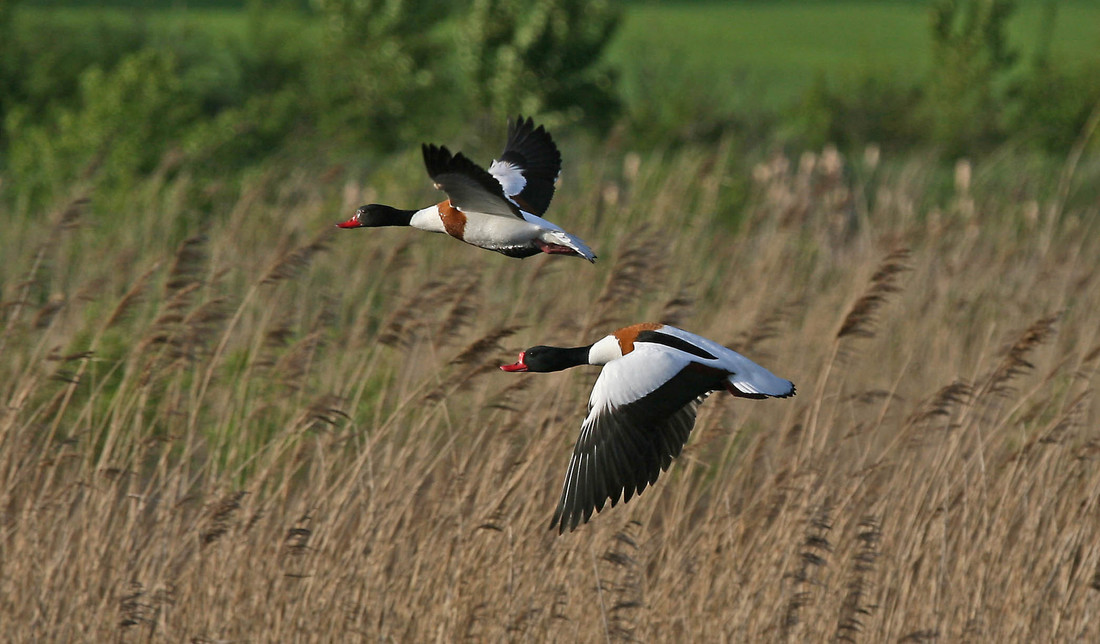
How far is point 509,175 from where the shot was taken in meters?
2.69

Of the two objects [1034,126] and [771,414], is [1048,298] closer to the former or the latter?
[771,414]

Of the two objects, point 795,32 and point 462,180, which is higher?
point 462,180

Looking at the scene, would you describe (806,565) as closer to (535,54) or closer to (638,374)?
(638,374)

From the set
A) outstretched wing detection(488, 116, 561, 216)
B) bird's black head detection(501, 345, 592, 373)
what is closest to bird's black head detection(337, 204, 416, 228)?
bird's black head detection(501, 345, 592, 373)

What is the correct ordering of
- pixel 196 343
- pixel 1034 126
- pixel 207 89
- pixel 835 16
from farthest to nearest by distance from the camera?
pixel 835 16 < pixel 207 89 < pixel 1034 126 < pixel 196 343

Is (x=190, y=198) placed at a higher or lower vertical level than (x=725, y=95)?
higher

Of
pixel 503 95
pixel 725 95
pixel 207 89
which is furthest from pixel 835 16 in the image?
pixel 503 95

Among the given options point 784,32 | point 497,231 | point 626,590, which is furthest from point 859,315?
point 784,32

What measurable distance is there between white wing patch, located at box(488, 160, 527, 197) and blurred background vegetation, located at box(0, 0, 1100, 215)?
10.2ft

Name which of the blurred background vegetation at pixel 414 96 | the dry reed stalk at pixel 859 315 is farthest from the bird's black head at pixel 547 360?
the blurred background vegetation at pixel 414 96

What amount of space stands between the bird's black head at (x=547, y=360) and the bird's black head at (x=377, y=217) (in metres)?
0.29

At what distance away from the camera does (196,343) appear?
429 cm

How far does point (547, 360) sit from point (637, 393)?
0.15 meters

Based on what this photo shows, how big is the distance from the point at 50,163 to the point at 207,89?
1051cm
